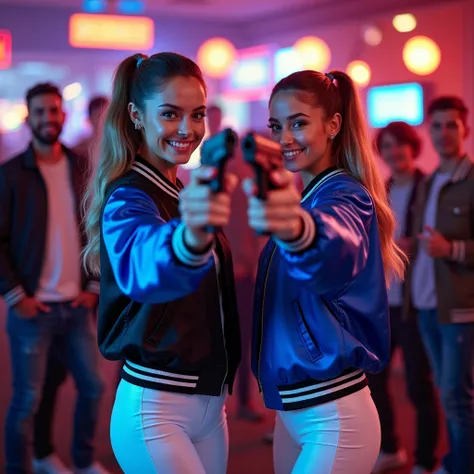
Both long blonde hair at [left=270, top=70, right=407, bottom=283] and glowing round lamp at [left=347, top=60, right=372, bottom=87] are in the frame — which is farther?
glowing round lamp at [left=347, top=60, right=372, bottom=87]

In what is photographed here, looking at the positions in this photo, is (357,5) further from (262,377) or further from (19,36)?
(262,377)

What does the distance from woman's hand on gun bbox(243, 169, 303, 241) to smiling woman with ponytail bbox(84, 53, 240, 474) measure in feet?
0.96

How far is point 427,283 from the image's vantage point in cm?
363

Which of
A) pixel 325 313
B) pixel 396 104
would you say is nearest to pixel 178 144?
pixel 325 313

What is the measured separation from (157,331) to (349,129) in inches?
28.7

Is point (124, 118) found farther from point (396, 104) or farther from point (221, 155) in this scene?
point (396, 104)

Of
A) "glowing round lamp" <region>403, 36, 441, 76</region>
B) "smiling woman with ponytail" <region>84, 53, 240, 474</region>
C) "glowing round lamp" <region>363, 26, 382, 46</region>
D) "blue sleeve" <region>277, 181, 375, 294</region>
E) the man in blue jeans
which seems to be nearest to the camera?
"blue sleeve" <region>277, 181, 375, 294</region>

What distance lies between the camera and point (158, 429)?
1.83 m

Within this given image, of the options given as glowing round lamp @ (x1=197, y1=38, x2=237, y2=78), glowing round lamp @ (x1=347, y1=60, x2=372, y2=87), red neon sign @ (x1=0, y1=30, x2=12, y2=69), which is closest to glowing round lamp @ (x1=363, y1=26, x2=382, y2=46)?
glowing round lamp @ (x1=347, y1=60, x2=372, y2=87)

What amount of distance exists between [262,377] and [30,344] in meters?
1.78

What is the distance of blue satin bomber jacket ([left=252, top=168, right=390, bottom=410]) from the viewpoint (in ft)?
5.99

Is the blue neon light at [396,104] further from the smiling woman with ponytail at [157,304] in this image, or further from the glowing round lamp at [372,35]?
the smiling woman with ponytail at [157,304]

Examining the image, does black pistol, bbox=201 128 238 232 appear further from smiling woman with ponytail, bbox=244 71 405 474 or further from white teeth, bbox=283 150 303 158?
white teeth, bbox=283 150 303 158

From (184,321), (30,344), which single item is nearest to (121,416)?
(184,321)
